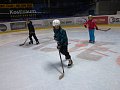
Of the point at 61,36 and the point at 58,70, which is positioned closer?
the point at 61,36

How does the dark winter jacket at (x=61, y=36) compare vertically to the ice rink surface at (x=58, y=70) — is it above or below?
above

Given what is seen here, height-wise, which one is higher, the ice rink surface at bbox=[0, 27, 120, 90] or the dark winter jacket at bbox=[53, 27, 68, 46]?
the dark winter jacket at bbox=[53, 27, 68, 46]

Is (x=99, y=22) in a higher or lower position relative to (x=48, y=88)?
higher

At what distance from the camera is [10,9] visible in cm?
1550

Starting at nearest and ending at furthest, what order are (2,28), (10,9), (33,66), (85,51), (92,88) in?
(92,88) → (33,66) → (85,51) → (2,28) → (10,9)

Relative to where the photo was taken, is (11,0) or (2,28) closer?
(2,28)

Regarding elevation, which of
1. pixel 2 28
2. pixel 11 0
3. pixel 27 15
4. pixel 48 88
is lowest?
pixel 48 88

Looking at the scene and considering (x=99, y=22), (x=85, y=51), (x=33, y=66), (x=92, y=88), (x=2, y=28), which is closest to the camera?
(x=92, y=88)

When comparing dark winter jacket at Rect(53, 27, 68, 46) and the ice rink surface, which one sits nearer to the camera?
the ice rink surface

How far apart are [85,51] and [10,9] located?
33.7 feet

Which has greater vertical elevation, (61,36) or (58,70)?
(61,36)

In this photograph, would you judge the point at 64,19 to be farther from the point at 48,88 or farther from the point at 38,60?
the point at 48,88

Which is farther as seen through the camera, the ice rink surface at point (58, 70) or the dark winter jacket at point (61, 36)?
the dark winter jacket at point (61, 36)

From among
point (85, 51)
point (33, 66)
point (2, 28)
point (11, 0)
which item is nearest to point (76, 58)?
point (85, 51)
